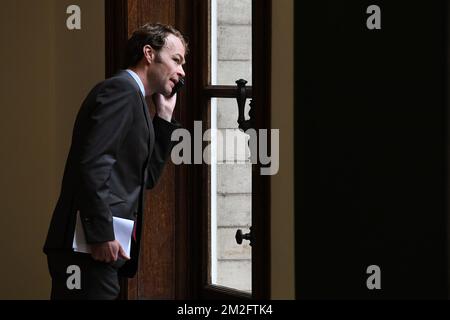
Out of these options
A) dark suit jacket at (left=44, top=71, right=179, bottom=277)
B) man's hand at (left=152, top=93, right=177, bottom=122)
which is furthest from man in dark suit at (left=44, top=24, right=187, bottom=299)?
man's hand at (left=152, top=93, right=177, bottom=122)

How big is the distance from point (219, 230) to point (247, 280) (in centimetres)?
26

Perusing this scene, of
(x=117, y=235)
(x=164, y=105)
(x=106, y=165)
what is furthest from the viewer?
(x=164, y=105)

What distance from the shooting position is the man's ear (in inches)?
143

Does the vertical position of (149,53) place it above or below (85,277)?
above

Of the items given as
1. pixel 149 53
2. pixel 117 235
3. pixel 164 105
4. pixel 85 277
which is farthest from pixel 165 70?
pixel 85 277

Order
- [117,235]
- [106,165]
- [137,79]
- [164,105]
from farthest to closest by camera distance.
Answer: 1. [164,105]
2. [137,79]
3. [117,235]
4. [106,165]

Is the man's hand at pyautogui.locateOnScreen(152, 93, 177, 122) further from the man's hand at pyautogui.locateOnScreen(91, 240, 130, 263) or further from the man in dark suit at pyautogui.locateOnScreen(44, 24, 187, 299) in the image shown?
the man's hand at pyautogui.locateOnScreen(91, 240, 130, 263)

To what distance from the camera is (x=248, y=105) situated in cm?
416

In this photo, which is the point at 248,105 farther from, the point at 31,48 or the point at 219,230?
the point at 31,48

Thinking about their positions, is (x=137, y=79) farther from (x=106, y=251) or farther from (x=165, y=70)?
(x=106, y=251)

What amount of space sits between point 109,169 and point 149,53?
47 centimetres

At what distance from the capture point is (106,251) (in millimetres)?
3400
